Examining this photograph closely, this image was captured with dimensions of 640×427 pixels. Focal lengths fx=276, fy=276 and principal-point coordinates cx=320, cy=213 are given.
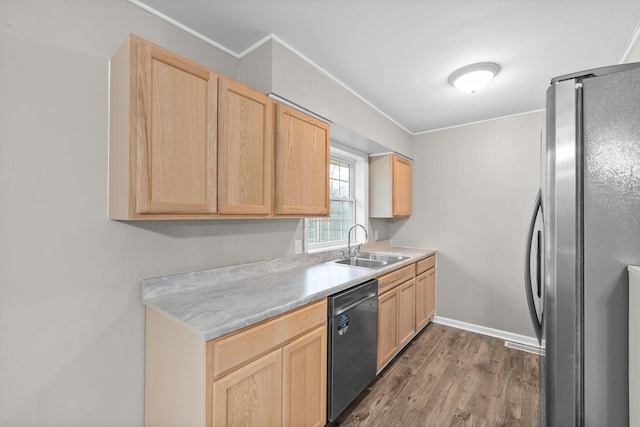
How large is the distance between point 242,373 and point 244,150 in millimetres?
1139

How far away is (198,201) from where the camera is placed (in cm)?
139

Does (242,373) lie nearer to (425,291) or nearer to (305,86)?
(305,86)

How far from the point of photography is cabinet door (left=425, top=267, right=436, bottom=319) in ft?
10.8

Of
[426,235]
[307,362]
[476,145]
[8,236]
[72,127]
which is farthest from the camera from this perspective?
[426,235]

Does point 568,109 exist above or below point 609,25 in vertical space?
below

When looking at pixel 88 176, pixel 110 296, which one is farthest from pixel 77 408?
pixel 88 176

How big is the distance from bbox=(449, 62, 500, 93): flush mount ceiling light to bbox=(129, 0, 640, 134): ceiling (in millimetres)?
59

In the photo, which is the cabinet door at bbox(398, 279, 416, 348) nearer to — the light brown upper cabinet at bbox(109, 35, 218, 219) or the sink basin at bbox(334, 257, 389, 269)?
the sink basin at bbox(334, 257, 389, 269)

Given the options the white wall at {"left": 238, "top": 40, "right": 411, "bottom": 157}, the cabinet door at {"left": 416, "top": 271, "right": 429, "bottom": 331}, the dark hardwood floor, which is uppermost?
the white wall at {"left": 238, "top": 40, "right": 411, "bottom": 157}

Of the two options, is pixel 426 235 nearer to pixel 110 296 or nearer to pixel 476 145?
pixel 476 145

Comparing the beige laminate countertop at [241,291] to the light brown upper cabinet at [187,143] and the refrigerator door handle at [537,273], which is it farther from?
the refrigerator door handle at [537,273]

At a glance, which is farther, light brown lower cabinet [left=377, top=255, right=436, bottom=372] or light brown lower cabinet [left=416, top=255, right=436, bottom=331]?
light brown lower cabinet [left=416, top=255, right=436, bottom=331]

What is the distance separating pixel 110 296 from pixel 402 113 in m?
3.02

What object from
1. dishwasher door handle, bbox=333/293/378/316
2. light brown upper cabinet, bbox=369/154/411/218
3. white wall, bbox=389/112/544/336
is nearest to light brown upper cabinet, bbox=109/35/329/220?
dishwasher door handle, bbox=333/293/378/316
